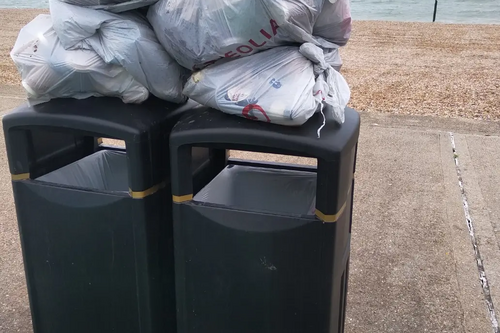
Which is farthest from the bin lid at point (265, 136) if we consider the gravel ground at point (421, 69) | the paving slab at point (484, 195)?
the gravel ground at point (421, 69)

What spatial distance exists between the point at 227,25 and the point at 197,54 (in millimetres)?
166

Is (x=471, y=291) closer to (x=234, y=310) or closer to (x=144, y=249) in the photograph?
(x=234, y=310)

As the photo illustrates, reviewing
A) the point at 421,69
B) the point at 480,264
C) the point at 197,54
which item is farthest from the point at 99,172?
the point at 421,69

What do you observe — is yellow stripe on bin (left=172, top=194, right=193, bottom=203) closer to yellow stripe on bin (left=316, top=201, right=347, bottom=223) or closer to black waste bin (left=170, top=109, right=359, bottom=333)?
black waste bin (left=170, top=109, right=359, bottom=333)

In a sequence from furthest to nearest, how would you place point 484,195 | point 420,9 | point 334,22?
point 420,9, point 484,195, point 334,22

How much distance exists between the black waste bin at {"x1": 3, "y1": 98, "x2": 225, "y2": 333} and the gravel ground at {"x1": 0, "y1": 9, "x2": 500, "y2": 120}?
5.34 m

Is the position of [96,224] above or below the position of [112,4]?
below

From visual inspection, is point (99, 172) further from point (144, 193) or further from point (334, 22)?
point (334, 22)

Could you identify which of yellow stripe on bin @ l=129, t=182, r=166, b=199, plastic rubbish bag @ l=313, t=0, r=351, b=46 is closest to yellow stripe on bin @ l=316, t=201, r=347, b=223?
yellow stripe on bin @ l=129, t=182, r=166, b=199

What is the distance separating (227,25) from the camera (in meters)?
1.85

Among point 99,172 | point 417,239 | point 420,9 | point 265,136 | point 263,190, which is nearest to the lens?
point 265,136

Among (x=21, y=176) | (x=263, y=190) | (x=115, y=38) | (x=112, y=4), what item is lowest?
(x=263, y=190)

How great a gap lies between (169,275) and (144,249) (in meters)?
0.21

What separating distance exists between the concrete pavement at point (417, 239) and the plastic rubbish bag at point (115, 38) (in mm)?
1568
